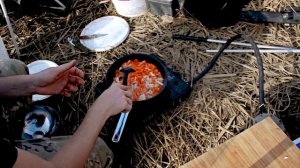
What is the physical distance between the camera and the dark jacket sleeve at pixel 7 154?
49.5 inches

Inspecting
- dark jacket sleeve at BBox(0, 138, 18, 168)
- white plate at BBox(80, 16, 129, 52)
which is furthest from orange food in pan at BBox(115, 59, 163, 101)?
dark jacket sleeve at BBox(0, 138, 18, 168)

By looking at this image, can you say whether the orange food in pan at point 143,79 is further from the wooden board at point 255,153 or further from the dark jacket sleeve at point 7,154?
the dark jacket sleeve at point 7,154

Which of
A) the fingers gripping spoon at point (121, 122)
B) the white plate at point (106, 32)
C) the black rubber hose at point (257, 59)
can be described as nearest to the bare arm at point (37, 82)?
the fingers gripping spoon at point (121, 122)

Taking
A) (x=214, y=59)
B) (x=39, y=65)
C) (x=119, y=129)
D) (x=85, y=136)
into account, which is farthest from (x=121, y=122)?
(x=39, y=65)

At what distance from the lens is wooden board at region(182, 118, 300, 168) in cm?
139

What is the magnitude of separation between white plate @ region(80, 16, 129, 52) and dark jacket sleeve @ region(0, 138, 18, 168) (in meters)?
1.57

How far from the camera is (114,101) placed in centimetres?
180

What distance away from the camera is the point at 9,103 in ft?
6.57

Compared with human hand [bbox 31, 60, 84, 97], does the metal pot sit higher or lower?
lower

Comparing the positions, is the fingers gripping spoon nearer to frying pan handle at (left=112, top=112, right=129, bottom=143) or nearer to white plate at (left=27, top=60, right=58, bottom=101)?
frying pan handle at (left=112, top=112, right=129, bottom=143)

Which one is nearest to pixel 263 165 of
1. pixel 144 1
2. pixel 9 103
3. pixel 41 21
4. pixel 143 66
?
pixel 143 66

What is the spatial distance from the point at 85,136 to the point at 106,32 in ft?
4.59

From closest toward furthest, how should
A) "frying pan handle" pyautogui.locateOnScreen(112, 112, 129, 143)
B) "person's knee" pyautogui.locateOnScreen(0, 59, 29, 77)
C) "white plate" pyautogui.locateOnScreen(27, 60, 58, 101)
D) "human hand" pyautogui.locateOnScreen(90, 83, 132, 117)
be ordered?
"human hand" pyautogui.locateOnScreen(90, 83, 132, 117) < "frying pan handle" pyautogui.locateOnScreen(112, 112, 129, 143) < "person's knee" pyautogui.locateOnScreen(0, 59, 29, 77) < "white plate" pyautogui.locateOnScreen(27, 60, 58, 101)

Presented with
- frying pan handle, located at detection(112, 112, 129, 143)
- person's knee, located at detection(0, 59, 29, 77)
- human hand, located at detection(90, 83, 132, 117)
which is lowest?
frying pan handle, located at detection(112, 112, 129, 143)
